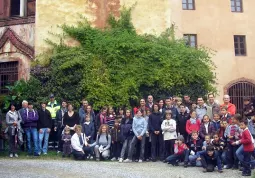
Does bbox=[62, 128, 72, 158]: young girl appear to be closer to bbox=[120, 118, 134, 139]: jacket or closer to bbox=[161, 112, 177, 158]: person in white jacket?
bbox=[120, 118, 134, 139]: jacket

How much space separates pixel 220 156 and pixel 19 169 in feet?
19.2

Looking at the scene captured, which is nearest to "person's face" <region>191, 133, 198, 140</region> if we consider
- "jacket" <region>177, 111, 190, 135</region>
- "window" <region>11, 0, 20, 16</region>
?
"jacket" <region>177, 111, 190, 135</region>

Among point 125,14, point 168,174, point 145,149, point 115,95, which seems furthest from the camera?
point 125,14

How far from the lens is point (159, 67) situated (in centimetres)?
1838

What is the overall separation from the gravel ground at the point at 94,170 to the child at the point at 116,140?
1070 millimetres

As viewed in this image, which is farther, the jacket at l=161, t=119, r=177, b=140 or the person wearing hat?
the person wearing hat

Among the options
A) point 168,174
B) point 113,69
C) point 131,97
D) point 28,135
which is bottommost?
point 168,174

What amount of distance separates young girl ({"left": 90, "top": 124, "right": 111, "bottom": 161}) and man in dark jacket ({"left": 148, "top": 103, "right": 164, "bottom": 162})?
154 cm

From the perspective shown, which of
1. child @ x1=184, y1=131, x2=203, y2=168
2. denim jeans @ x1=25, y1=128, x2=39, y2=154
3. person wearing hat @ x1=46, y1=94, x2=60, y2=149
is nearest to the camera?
child @ x1=184, y1=131, x2=203, y2=168

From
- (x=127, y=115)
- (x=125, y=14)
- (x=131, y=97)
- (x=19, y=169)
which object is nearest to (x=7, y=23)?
(x=125, y=14)

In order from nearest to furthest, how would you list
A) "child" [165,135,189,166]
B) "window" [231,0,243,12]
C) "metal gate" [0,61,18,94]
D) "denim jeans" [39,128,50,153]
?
"child" [165,135,189,166], "denim jeans" [39,128,50,153], "metal gate" [0,61,18,94], "window" [231,0,243,12]

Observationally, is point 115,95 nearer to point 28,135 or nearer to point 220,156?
point 28,135

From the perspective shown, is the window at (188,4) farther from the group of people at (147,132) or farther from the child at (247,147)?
the child at (247,147)

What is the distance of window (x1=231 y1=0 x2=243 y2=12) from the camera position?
23469 millimetres
